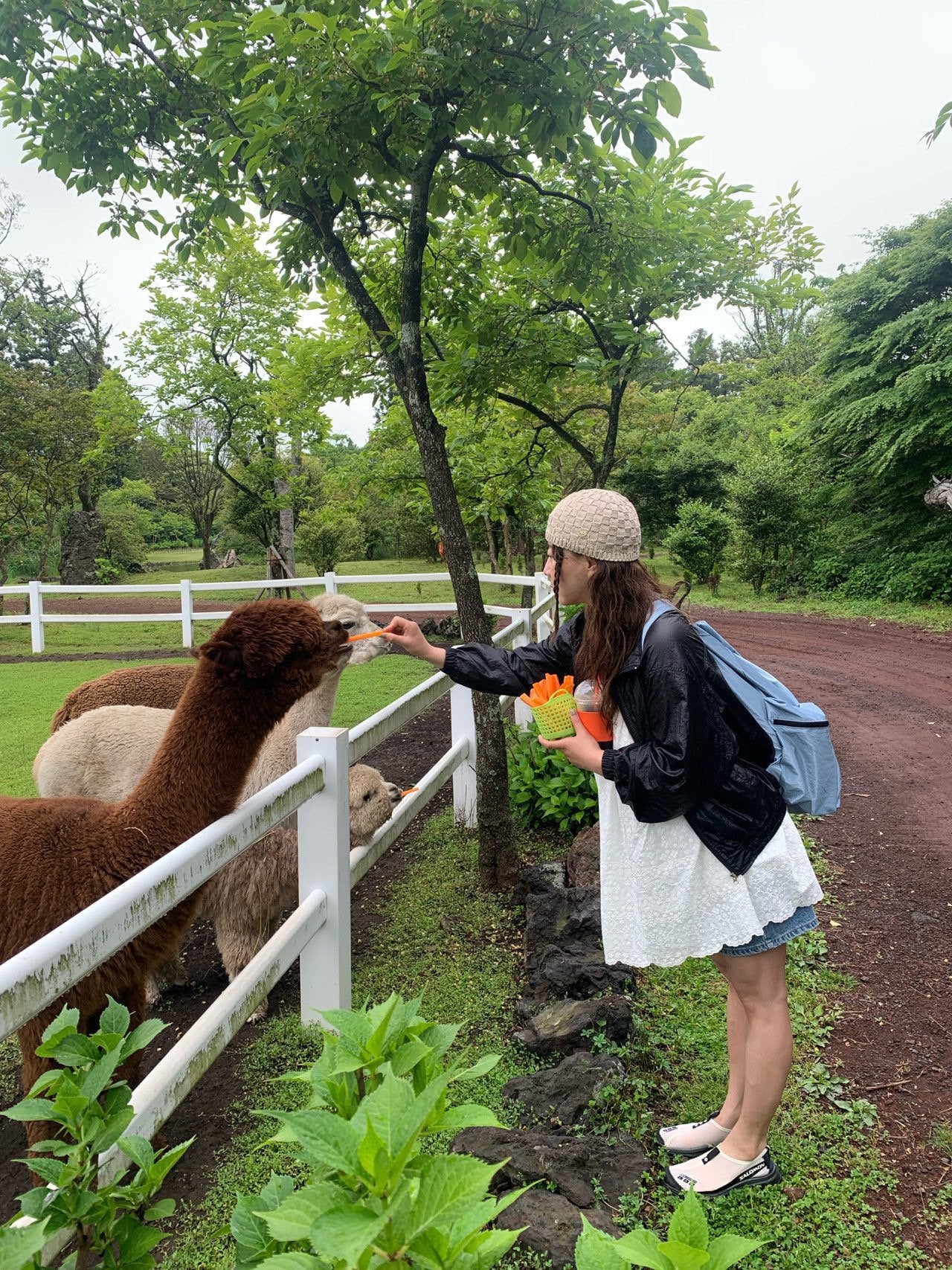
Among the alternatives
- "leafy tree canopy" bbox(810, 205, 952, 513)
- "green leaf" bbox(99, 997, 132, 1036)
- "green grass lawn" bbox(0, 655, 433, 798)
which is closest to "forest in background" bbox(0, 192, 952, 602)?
"leafy tree canopy" bbox(810, 205, 952, 513)

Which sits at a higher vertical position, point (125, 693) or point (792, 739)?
point (792, 739)

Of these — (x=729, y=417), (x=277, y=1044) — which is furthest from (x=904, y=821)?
(x=729, y=417)

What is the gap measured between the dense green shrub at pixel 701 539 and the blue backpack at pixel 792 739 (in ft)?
62.3

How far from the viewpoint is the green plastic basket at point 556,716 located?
231 centimetres

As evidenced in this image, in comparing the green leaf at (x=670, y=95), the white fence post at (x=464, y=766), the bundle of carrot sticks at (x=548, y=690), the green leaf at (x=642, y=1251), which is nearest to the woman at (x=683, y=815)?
the bundle of carrot sticks at (x=548, y=690)

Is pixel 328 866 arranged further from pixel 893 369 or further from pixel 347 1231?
pixel 893 369

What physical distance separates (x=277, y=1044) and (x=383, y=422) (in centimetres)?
931

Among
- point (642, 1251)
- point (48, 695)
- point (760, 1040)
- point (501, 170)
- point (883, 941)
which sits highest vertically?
point (501, 170)

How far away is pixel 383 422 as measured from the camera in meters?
11.0

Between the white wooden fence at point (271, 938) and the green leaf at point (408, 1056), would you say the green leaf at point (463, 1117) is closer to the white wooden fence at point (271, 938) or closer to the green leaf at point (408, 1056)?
the green leaf at point (408, 1056)

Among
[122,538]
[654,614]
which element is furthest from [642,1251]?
[122,538]

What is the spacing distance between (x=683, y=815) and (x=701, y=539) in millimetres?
19624

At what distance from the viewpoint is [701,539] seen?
2069 centimetres

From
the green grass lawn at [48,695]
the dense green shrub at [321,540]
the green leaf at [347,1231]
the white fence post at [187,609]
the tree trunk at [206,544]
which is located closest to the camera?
the green leaf at [347,1231]
